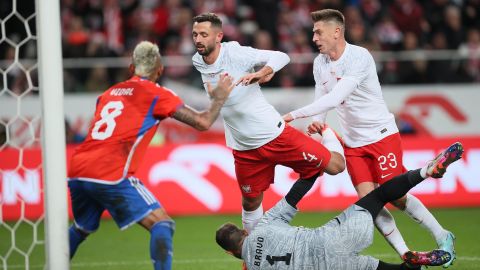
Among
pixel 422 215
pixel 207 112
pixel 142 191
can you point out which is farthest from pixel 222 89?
pixel 422 215

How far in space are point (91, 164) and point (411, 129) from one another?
9244 millimetres

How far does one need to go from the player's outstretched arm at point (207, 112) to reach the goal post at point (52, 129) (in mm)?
859

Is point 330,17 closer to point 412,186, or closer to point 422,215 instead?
point 412,186

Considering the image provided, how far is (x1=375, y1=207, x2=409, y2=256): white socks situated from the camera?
7.12 m

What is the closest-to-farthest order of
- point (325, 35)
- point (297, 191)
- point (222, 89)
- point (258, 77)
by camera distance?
point (222, 89) < point (258, 77) < point (297, 191) < point (325, 35)

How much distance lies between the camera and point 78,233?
21.2ft

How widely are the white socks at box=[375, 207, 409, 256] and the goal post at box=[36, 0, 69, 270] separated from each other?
2.72 metres

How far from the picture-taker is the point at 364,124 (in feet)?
24.0

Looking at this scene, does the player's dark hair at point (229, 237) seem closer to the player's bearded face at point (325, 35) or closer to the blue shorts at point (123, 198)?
the blue shorts at point (123, 198)

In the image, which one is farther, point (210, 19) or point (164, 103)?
point (210, 19)

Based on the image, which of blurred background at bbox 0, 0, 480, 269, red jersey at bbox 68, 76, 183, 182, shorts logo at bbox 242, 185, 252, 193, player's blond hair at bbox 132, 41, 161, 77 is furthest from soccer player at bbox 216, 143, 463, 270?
blurred background at bbox 0, 0, 480, 269

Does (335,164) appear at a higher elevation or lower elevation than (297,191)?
higher

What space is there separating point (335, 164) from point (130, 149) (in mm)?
1963

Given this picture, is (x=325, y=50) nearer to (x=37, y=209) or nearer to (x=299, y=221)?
(x=299, y=221)
